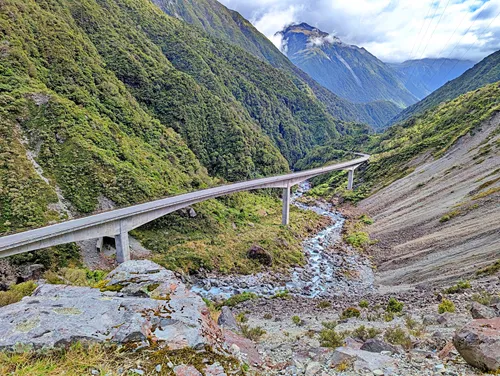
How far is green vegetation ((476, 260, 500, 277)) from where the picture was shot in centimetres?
1788

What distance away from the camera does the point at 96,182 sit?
111 feet

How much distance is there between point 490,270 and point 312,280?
15.1m

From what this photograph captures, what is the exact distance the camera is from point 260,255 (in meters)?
34.0

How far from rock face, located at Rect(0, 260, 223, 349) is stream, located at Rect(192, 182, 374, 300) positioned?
59.9 ft

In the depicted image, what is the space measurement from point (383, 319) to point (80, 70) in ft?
184

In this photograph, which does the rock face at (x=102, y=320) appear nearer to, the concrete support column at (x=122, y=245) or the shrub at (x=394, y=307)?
the shrub at (x=394, y=307)

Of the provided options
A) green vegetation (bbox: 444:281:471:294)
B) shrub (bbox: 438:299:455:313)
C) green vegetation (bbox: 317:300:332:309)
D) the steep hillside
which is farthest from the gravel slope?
the steep hillside

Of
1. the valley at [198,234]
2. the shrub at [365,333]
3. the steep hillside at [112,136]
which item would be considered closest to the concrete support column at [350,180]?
the valley at [198,234]

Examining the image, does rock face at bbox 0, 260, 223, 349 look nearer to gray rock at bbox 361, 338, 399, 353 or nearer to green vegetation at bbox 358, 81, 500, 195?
gray rock at bbox 361, 338, 399, 353

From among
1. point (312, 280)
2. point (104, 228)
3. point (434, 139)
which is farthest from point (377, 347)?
point (434, 139)

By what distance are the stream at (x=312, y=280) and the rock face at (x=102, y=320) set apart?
719 inches

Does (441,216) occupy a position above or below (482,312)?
below

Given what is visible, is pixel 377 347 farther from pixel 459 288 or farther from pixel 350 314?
pixel 459 288

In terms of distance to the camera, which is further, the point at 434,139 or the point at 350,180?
the point at 350,180
